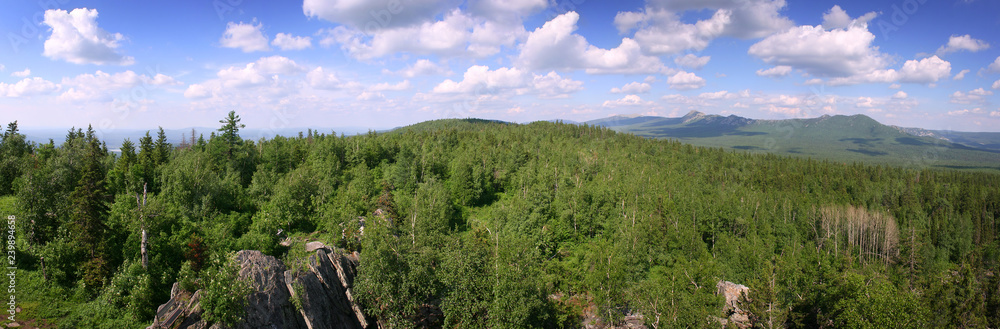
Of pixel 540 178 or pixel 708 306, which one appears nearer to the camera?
pixel 708 306

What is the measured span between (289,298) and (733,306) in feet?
167

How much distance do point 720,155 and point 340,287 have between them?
159 metres

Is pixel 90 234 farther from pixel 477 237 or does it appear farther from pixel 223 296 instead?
pixel 477 237

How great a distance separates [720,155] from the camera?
15725 cm

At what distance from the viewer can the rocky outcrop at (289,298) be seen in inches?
893

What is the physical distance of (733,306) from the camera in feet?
167

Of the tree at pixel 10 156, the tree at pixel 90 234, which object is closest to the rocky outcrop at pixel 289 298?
the tree at pixel 90 234

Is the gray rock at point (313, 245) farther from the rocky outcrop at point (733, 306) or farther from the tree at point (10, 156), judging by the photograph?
the rocky outcrop at point (733, 306)

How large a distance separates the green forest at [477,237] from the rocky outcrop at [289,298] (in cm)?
163

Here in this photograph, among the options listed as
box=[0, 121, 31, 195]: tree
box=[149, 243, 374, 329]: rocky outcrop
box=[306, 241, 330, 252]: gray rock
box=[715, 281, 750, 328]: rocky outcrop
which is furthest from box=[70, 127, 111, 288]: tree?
box=[715, 281, 750, 328]: rocky outcrop

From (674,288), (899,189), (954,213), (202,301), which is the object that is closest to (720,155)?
(899,189)

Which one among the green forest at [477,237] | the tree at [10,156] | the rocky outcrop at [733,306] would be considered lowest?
the rocky outcrop at [733,306]

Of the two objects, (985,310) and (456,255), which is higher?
(456,255)

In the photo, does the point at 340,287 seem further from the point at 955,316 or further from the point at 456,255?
the point at 955,316
